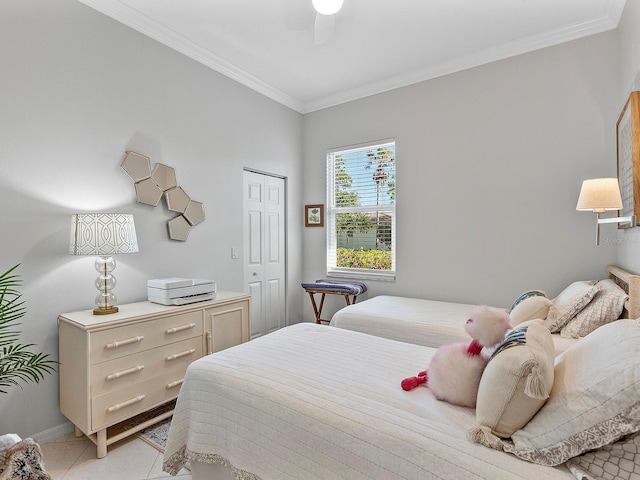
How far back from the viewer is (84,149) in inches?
90.4

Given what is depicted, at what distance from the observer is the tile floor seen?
182 cm

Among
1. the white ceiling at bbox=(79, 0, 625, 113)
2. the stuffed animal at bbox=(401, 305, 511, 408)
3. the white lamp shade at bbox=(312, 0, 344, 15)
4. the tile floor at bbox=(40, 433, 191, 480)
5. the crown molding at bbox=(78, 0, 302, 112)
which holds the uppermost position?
the white ceiling at bbox=(79, 0, 625, 113)

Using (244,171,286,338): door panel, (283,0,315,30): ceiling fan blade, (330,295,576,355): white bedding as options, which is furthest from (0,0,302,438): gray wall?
(330,295,576,355): white bedding

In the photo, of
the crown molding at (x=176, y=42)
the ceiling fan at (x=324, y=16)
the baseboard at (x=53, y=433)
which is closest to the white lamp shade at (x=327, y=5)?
the ceiling fan at (x=324, y=16)

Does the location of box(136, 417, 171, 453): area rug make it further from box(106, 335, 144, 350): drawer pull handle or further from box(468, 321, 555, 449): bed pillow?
box(468, 321, 555, 449): bed pillow

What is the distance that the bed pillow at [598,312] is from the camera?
74.9 inches

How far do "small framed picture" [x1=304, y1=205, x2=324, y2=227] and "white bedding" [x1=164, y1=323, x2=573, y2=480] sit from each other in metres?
2.54

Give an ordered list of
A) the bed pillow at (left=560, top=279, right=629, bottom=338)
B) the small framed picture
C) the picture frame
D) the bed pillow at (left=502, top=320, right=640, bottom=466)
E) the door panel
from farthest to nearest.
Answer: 1. the small framed picture
2. the door panel
3. the bed pillow at (left=560, top=279, right=629, bottom=338)
4. the picture frame
5. the bed pillow at (left=502, top=320, right=640, bottom=466)

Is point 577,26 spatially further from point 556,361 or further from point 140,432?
point 140,432

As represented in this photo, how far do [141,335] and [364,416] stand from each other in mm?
1615

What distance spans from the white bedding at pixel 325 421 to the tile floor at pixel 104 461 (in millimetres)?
463

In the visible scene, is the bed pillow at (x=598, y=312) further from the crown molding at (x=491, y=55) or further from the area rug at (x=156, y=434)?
the area rug at (x=156, y=434)

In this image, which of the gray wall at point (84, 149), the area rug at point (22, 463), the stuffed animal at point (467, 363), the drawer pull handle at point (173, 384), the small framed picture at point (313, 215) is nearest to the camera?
the area rug at point (22, 463)

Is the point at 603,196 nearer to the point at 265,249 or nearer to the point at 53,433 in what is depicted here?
the point at 265,249
